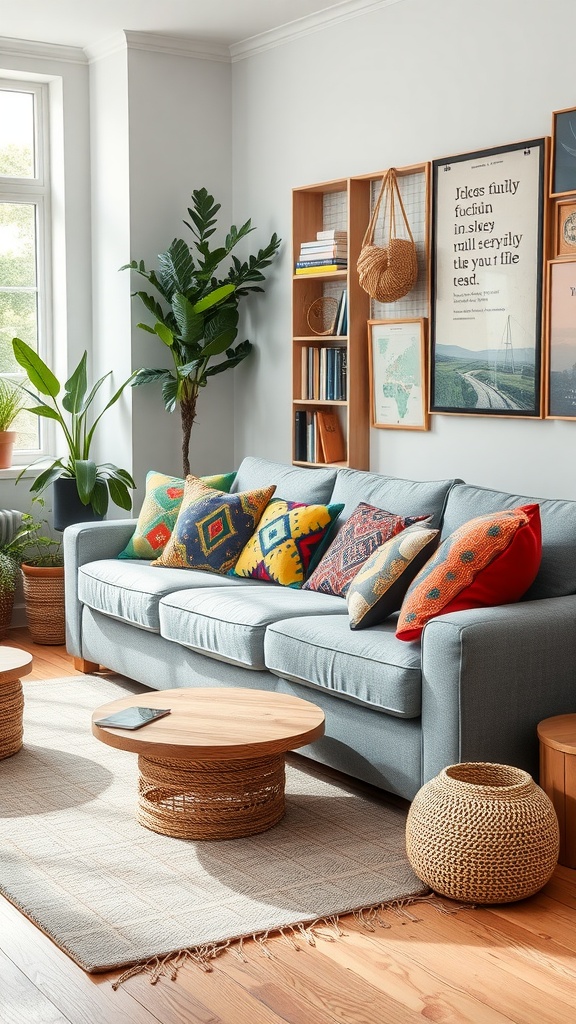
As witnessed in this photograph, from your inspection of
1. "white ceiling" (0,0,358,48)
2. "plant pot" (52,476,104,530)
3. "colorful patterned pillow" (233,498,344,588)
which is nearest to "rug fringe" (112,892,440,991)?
"colorful patterned pillow" (233,498,344,588)

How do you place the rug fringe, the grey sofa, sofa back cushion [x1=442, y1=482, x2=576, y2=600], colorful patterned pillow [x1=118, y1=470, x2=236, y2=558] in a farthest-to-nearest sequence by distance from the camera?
colorful patterned pillow [x1=118, y1=470, x2=236, y2=558], sofa back cushion [x1=442, y1=482, x2=576, y2=600], the grey sofa, the rug fringe

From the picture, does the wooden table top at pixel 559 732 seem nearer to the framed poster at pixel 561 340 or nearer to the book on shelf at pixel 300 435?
the framed poster at pixel 561 340

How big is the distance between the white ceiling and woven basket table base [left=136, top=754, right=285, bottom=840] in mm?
3466

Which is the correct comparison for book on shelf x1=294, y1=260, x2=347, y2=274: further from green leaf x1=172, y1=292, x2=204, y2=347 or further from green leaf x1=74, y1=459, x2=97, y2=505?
green leaf x1=74, y1=459, x2=97, y2=505

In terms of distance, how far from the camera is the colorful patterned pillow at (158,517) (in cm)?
492

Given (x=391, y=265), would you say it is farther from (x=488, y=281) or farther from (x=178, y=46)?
(x=178, y=46)

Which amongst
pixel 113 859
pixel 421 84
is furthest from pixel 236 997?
pixel 421 84

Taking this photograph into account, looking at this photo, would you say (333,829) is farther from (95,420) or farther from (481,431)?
(95,420)

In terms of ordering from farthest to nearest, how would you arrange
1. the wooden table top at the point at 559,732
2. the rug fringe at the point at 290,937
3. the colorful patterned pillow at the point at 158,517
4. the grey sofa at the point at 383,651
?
the colorful patterned pillow at the point at 158,517 → the grey sofa at the point at 383,651 → the wooden table top at the point at 559,732 → the rug fringe at the point at 290,937

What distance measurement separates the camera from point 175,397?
561 centimetres

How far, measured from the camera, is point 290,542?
4.41 meters

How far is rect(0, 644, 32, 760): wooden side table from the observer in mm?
3797

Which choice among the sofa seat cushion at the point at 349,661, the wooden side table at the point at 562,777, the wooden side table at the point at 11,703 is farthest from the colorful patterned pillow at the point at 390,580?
the wooden side table at the point at 11,703

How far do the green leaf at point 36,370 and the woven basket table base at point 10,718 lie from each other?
212 cm
